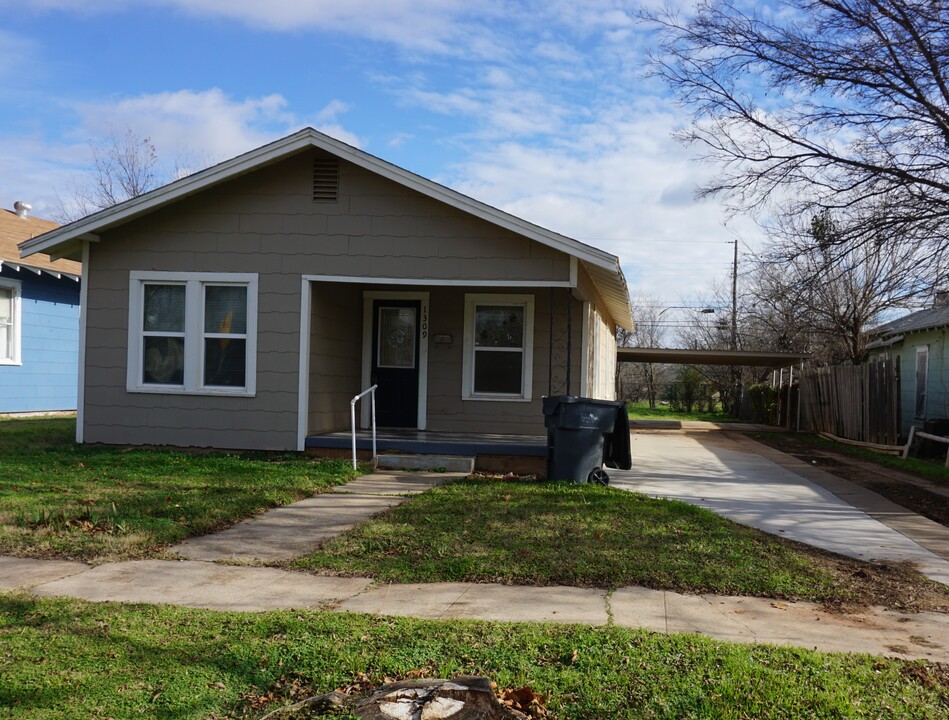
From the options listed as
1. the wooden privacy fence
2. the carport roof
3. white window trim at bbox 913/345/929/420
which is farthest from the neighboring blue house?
white window trim at bbox 913/345/929/420

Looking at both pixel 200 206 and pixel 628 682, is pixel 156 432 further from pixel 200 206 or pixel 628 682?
pixel 628 682

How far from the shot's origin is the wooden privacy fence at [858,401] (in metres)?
17.7

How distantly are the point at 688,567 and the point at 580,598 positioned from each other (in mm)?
1148

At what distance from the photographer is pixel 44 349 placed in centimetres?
1873

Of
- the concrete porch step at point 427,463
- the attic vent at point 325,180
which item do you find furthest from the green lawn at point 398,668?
the attic vent at point 325,180

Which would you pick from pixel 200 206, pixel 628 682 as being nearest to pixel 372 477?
pixel 200 206

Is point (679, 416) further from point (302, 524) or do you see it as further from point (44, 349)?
point (302, 524)

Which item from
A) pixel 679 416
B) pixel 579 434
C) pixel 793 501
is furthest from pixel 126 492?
pixel 679 416

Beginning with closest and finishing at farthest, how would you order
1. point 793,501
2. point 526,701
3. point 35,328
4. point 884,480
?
1. point 526,701
2. point 793,501
3. point 884,480
4. point 35,328

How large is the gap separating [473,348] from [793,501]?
5.47m

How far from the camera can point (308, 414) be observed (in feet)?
39.2

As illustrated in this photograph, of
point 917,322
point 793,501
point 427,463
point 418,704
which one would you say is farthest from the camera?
point 917,322

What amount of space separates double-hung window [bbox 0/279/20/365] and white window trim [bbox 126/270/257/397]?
280 inches

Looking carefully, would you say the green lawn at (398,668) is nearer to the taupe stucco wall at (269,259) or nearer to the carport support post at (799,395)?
the taupe stucco wall at (269,259)
